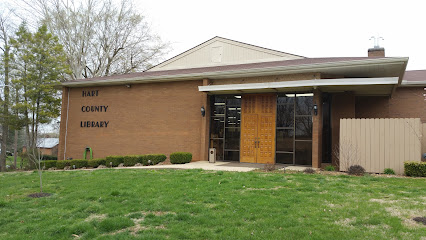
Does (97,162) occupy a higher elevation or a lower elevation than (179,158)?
lower

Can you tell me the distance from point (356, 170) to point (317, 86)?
3825 mm

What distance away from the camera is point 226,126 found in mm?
15508

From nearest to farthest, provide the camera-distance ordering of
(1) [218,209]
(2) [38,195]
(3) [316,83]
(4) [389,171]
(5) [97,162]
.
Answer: (1) [218,209] → (2) [38,195] → (4) [389,171] → (3) [316,83] → (5) [97,162]

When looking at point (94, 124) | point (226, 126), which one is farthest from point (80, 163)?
point (226, 126)

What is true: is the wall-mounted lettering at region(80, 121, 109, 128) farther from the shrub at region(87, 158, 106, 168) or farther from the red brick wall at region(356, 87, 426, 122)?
the red brick wall at region(356, 87, 426, 122)

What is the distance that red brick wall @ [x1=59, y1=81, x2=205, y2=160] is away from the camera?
16094 millimetres

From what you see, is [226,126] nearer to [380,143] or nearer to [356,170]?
[356,170]

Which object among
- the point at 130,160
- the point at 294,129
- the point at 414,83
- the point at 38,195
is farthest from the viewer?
the point at 414,83

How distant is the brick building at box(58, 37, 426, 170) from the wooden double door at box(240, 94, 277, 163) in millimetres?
46

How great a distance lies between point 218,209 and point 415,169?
295 inches

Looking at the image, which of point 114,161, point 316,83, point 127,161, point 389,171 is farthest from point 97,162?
point 389,171

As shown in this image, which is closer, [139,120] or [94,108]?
[139,120]

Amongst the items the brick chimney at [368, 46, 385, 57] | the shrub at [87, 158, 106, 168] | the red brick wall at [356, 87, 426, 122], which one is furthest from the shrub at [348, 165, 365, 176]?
the shrub at [87, 158, 106, 168]

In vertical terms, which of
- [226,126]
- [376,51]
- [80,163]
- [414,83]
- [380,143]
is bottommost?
[80,163]
